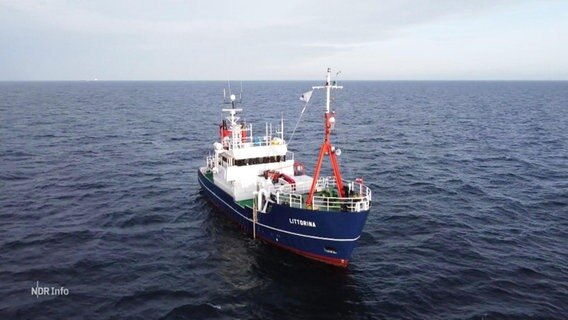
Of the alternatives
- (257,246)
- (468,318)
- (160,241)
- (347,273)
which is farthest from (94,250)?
(468,318)

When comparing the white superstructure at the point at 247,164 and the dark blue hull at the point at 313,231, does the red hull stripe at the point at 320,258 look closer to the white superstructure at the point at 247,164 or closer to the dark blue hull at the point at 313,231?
the dark blue hull at the point at 313,231

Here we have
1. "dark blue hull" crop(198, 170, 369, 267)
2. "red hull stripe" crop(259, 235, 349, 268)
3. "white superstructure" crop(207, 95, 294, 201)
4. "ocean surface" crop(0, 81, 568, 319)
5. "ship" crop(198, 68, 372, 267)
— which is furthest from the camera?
"white superstructure" crop(207, 95, 294, 201)

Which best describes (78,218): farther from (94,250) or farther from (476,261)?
(476,261)

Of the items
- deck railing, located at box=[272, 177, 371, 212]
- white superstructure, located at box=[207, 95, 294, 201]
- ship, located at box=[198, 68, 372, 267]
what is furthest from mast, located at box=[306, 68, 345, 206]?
white superstructure, located at box=[207, 95, 294, 201]

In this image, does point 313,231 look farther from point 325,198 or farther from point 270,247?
point 270,247

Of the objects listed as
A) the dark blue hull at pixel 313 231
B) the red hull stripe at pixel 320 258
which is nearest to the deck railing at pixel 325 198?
the dark blue hull at pixel 313 231

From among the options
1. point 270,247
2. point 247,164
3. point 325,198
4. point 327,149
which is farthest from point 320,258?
point 247,164

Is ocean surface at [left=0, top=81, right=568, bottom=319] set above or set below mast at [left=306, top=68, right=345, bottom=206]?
below

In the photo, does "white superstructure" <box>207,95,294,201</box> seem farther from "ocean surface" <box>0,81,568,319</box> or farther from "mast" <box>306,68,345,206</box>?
"mast" <box>306,68,345,206</box>
